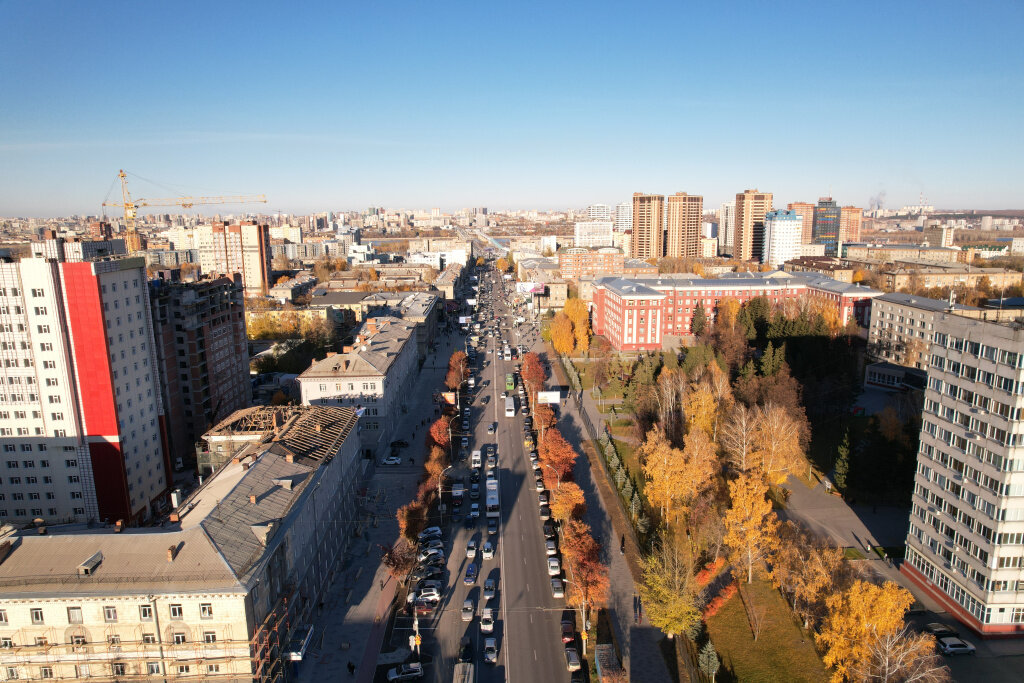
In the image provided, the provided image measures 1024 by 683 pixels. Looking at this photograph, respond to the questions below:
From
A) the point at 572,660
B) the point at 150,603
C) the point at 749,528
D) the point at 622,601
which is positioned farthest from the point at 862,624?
the point at 150,603

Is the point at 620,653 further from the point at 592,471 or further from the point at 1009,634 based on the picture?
the point at 592,471

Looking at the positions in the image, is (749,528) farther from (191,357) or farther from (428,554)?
(191,357)

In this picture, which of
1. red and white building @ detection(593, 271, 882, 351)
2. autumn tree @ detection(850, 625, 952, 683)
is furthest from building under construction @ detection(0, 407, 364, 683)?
red and white building @ detection(593, 271, 882, 351)

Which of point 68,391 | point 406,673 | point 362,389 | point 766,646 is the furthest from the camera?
point 362,389

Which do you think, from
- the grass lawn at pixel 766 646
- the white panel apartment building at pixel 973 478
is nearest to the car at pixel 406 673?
the grass lawn at pixel 766 646

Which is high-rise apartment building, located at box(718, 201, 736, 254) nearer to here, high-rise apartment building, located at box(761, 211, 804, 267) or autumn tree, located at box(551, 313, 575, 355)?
high-rise apartment building, located at box(761, 211, 804, 267)

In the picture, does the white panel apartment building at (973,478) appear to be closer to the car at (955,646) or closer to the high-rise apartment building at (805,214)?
the car at (955,646)
